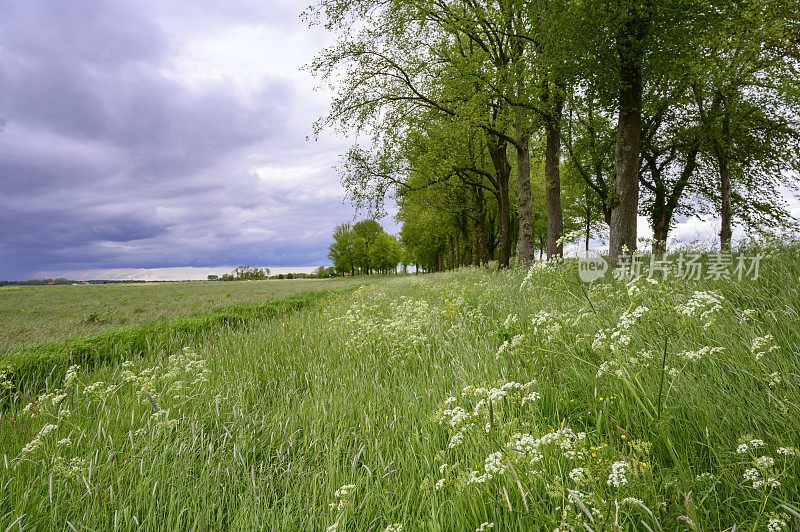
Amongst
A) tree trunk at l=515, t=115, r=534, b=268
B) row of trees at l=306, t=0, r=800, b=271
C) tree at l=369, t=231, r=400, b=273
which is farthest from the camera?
tree at l=369, t=231, r=400, b=273

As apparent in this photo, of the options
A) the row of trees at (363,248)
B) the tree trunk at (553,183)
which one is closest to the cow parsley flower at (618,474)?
the tree trunk at (553,183)

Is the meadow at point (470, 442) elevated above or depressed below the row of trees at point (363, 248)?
below

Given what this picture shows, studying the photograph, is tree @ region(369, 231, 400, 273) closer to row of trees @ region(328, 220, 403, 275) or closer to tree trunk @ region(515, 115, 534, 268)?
row of trees @ region(328, 220, 403, 275)

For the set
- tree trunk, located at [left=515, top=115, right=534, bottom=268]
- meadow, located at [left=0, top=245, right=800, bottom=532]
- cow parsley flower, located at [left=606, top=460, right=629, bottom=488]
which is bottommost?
meadow, located at [left=0, top=245, right=800, bottom=532]

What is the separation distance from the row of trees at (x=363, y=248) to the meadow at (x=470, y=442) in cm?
7086

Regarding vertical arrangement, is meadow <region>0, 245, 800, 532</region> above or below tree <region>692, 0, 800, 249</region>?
below

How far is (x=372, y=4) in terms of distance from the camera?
52.1 feet

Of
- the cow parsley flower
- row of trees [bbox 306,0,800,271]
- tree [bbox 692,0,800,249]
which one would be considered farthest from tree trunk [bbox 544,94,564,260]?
the cow parsley flower

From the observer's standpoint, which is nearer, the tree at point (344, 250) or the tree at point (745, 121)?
the tree at point (745, 121)

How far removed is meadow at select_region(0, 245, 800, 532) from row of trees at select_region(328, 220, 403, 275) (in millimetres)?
70864

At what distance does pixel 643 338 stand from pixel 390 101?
701 inches

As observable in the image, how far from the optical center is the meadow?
66.8 inches

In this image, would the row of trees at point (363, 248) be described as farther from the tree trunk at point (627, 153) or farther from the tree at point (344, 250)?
the tree trunk at point (627, 153)

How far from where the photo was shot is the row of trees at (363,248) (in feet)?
248
